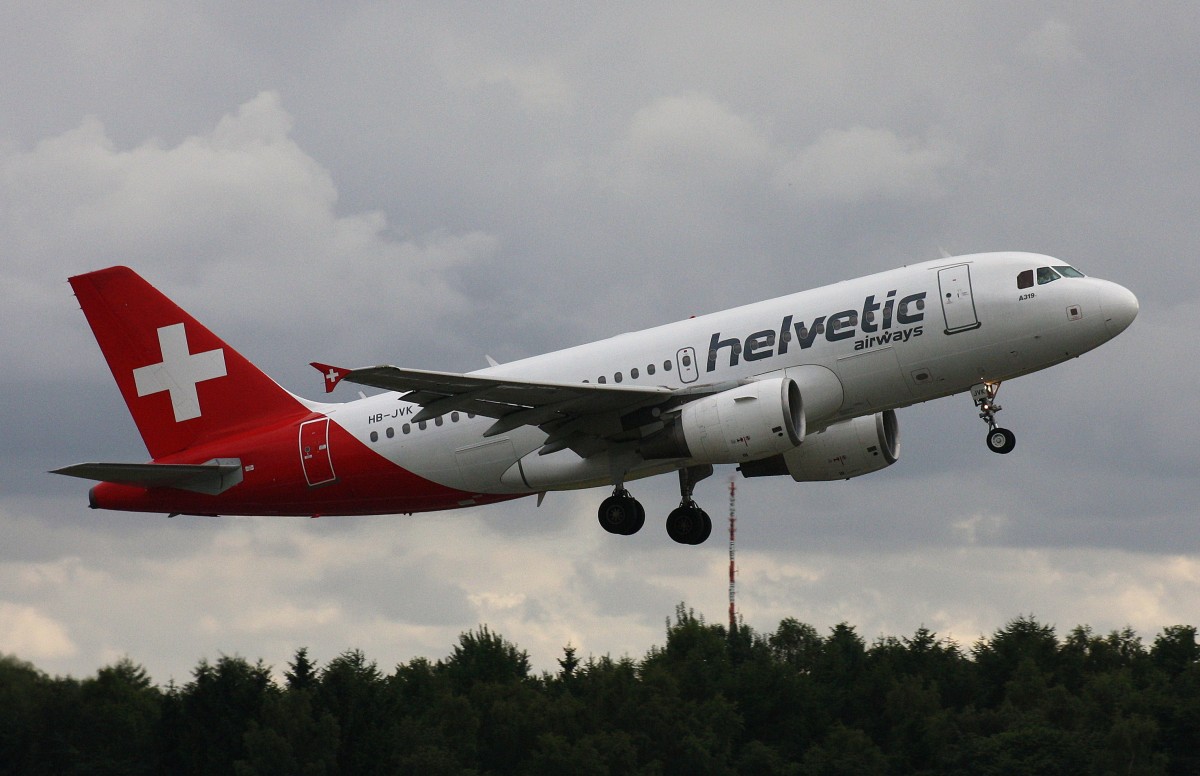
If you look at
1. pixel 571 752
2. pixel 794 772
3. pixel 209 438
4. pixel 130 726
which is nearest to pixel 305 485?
pixel 209 438

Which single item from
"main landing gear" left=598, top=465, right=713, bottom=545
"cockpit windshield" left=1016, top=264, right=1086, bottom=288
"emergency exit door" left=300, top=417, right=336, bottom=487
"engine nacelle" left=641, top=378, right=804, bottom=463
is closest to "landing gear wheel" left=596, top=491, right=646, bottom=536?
"main landing gear" left=598, top=465, right=713, bottom=545

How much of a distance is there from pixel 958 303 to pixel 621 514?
1067 centimetres

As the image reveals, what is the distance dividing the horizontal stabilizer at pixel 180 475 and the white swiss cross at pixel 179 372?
86.9 inches

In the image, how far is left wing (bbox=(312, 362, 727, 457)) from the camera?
126 feet

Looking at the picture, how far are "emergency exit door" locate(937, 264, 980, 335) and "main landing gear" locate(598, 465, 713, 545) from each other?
9106 millimetres

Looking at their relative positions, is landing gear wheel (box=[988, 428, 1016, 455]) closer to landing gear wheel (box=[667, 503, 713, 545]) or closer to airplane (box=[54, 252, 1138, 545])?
airplane (box=[54, 252, 1138, 545])

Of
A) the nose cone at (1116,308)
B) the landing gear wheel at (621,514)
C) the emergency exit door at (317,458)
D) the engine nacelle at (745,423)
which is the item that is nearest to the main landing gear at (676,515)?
the landing gear wheel at (621,514)

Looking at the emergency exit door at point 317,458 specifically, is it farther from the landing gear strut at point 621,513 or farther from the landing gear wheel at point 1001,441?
the landing gear wheel at point 1001,441

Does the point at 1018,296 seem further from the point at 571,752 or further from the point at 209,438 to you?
the point at 571,752

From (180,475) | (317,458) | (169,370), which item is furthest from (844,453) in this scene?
(169,370)

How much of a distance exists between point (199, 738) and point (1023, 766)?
4932cm

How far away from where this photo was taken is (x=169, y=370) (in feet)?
158

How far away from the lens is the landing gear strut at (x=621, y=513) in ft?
144

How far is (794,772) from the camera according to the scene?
104188 millimetres
